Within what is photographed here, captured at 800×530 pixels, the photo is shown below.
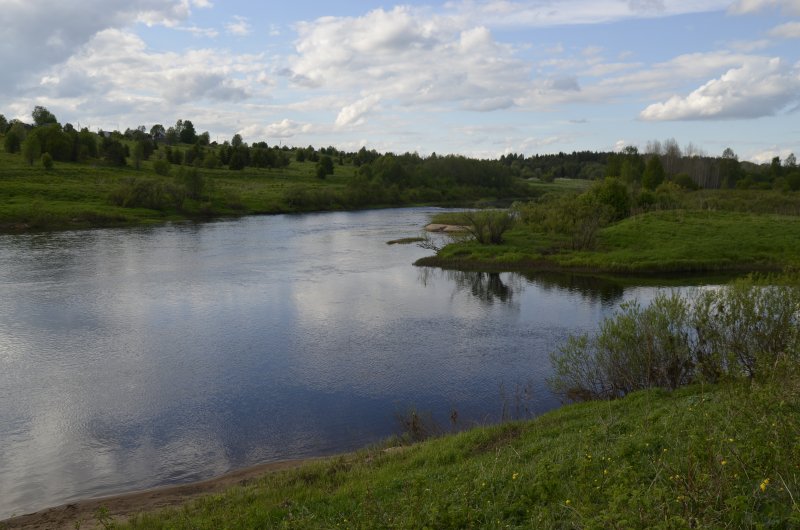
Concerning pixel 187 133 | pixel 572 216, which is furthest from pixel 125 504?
pixel 187 133

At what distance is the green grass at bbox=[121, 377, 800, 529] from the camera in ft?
20.6

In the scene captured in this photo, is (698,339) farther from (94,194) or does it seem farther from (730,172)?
(730,172)

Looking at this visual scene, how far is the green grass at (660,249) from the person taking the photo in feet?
136

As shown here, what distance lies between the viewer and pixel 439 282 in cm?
3809

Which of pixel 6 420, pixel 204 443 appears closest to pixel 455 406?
pixel 204 443

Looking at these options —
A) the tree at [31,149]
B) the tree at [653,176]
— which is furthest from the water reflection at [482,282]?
the tree at [31,149]

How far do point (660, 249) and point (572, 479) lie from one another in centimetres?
3942

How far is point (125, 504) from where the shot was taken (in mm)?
12414

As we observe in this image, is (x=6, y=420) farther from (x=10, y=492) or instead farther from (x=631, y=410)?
(x=631, y=410)

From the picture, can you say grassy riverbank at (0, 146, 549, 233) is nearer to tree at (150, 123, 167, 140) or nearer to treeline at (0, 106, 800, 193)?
treeline at (0, 106, 800, 193)

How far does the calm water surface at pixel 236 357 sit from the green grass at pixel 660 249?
4227 millimetres

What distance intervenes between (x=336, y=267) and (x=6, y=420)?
85.1 feet

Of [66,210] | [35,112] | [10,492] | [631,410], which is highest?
[35,112]

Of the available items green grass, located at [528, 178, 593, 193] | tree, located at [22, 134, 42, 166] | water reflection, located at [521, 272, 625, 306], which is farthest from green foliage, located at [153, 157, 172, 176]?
green grass, located at [528, 178, 593, 193]
